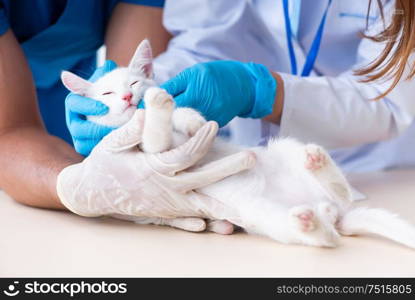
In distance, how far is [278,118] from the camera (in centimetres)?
134

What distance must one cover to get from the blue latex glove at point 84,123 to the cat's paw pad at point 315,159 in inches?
15.0

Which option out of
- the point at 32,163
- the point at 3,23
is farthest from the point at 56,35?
the point at 32,163

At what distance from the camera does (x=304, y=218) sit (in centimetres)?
81

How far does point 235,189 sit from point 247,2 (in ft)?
2.71

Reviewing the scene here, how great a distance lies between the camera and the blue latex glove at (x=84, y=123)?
3.38ft

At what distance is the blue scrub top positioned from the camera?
151cm

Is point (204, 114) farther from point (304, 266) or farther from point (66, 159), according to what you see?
point (304, 266)

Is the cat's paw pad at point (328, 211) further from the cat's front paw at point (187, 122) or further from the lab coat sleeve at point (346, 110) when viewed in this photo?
the lab coat sleeve at point (346, 110)

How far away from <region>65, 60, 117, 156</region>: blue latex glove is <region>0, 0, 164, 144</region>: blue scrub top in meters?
0.50

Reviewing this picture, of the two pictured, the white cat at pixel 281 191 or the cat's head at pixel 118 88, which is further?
the cat's head at pixel 118 88

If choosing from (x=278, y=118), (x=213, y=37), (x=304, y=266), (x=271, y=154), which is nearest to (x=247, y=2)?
(x=213, y=37)

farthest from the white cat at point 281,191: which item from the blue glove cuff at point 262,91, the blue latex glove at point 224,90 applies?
the blue glove cuff at point 262,91

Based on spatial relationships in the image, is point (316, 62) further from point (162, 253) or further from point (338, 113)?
point (162, 253)

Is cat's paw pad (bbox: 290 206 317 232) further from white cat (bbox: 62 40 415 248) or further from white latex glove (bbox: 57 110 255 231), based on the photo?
white latex glove (bbox: 57 110 255 231)
